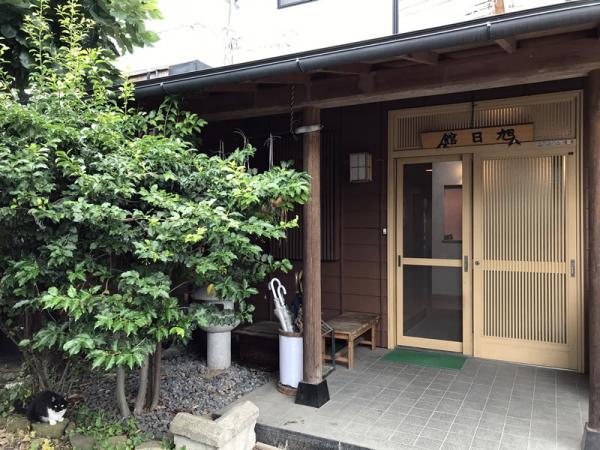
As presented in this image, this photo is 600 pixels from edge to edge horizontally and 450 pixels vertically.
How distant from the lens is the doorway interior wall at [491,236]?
14.8 ft

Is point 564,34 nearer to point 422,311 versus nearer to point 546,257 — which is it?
point 546,257

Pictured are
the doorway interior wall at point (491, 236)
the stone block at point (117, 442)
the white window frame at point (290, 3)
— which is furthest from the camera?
the white window frame at point (290, 3)

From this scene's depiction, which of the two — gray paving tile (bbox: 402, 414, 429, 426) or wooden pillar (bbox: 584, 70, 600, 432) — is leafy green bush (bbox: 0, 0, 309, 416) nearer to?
gray paving tile (bbox: 402, 414, 429, 426)

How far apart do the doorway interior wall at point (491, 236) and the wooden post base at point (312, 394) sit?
1.69 m

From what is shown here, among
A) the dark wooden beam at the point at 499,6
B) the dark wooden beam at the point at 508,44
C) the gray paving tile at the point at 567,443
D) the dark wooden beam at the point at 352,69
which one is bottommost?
the gray paving tile at the point at 567,443

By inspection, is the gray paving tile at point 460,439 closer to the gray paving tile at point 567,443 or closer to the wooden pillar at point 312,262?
the gray paving tile at point 567,443

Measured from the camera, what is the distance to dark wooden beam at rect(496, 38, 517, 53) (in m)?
2.84

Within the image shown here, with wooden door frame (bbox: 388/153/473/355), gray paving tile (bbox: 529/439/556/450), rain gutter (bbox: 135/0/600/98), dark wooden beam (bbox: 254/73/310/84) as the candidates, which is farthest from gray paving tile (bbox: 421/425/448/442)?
dark wooden beam (bbox: 254/73/310/84)

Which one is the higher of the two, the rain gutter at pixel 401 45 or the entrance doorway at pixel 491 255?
the rain gutter at pixel 401 45

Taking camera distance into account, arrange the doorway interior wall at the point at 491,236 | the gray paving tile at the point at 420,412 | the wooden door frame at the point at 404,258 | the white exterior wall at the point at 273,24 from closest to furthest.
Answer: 1. the gray paving tile at the point at 420,412
2. the doorway interior wall at the point at 491,236
3. the wooden door frame at the point at 404,258
4. the white exterior wall at the point at 273,24

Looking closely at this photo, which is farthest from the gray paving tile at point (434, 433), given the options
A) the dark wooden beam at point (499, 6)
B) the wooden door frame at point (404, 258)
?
the dark wooden beam at point (499, 6)

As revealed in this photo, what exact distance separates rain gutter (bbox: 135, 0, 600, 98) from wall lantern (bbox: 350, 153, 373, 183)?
7.32ft

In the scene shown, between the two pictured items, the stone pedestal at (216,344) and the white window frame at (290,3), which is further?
the white window frame at (290,3)

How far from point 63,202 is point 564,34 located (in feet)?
10.8
